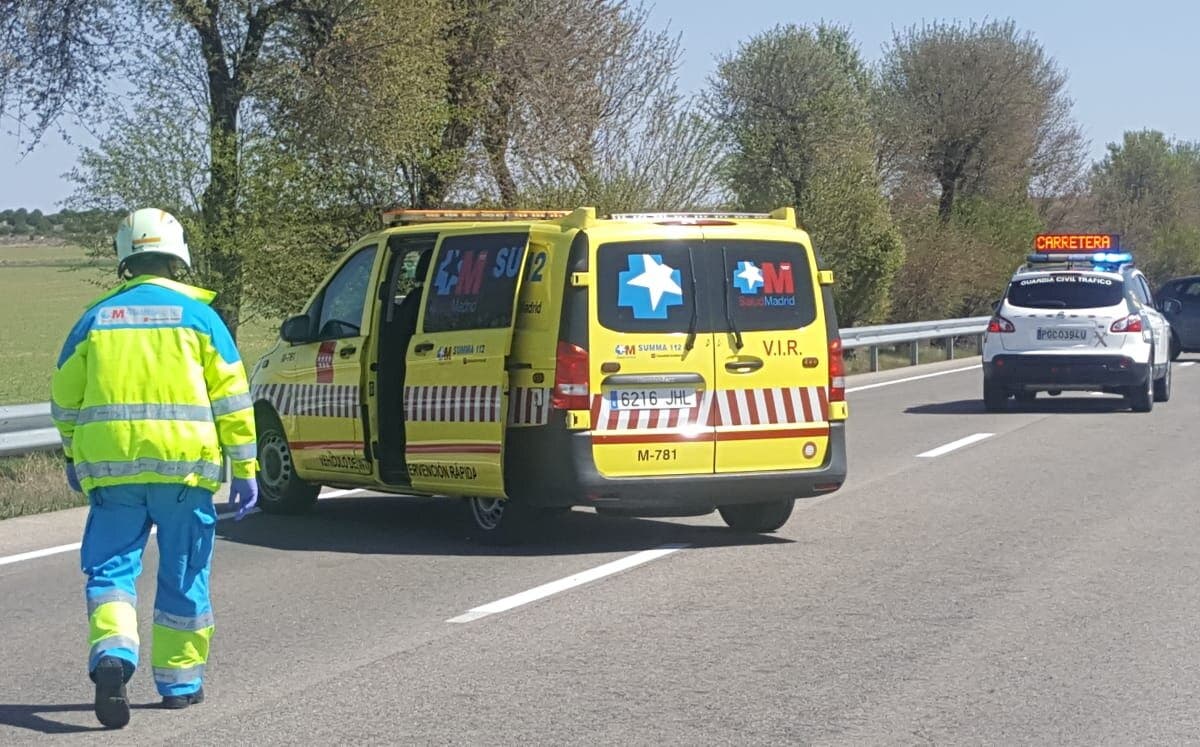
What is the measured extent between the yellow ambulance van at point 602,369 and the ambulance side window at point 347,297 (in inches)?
8.7

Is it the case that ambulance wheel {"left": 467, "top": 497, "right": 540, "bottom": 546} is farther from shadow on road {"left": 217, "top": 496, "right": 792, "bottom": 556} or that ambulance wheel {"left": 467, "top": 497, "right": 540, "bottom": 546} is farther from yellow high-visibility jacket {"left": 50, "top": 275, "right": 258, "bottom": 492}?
yellow high-visibility jacket {"left": 50, "top": 275, "right": 258, "bottom": 492}

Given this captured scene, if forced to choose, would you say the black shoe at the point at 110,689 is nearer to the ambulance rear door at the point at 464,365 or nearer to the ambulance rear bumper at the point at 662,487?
the ambulance rear bumper at the point at 662,487

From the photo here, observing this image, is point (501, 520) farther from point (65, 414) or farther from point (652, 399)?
point (65, 414)

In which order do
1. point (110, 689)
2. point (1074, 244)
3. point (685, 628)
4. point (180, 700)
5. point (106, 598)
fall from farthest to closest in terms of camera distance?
point (1074, 244) → point (685, 628) → point (180, 700) → point (106, 598) → point (110, 689)

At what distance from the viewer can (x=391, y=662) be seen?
23.0 feet

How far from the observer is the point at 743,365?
389 inches

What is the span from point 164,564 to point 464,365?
154 inches

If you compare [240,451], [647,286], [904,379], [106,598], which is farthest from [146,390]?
[904,379]

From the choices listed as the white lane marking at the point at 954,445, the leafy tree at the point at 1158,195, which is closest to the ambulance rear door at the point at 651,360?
the white lane marking at the point at 954,445

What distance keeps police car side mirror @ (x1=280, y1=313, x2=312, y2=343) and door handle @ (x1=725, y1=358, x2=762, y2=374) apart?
9.74 feet

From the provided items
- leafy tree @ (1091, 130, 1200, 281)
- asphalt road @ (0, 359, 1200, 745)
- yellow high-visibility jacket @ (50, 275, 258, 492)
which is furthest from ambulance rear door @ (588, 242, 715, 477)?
leafy tree @ (1091, 130, 1200, 281)

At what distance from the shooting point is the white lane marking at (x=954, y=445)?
1520 cm

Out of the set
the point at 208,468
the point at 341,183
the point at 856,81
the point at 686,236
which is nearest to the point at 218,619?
the point at 208,468

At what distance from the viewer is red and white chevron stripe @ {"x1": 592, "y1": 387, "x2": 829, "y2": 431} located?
9.57 meters
